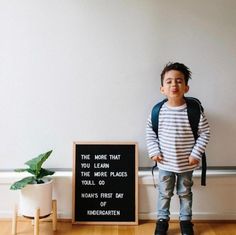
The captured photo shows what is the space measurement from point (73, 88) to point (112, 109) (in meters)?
0.27

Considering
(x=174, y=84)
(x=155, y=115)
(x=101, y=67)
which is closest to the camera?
(x=174, y=84)

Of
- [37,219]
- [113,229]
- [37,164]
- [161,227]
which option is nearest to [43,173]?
[37,164]

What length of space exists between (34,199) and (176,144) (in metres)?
0.87

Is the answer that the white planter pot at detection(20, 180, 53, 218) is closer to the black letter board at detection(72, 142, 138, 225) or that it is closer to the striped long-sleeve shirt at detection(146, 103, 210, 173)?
the black letter board at detection(72, 142, 138, 225)

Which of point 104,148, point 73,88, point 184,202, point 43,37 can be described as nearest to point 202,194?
point 184,202

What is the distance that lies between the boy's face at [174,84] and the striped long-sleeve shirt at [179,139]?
9 centimetres

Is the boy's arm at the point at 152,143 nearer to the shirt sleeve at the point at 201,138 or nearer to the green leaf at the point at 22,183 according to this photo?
the shirt sleeve at the point at 201,138

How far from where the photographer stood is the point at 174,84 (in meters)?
1.89

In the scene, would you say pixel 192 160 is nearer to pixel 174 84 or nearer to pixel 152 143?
pixel 152 143

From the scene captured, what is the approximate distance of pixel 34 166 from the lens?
1.98 meters

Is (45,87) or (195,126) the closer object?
(195,126)

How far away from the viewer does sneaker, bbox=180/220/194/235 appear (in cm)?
200

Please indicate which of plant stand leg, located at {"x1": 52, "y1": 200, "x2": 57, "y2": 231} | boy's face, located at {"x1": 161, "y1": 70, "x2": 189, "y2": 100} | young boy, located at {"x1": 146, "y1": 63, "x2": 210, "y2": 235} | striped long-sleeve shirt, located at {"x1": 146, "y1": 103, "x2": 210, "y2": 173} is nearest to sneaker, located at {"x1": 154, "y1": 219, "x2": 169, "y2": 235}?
young boy, located at {"x1": 146, "y1": 63, "x2": 210, "y2": 235}

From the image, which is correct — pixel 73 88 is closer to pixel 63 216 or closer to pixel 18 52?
pixel 18 52
